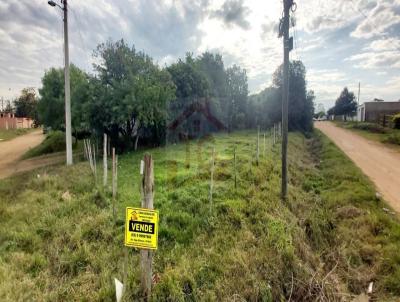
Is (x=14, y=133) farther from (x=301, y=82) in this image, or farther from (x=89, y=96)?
(x=301, y=82)

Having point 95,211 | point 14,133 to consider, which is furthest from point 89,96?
point 14,133

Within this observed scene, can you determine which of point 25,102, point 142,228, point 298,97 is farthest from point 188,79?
point 25,102

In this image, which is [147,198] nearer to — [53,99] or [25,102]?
[53,99]

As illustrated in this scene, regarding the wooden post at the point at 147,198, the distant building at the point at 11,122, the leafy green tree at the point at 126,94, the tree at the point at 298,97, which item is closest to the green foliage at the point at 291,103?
the tree at the point at 298,97

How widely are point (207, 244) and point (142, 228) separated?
2.26 metres

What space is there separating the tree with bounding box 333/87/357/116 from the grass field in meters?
54.7

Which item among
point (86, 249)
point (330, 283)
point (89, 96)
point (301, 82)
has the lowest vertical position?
point (330, 283)

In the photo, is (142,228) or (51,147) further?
(51,147)

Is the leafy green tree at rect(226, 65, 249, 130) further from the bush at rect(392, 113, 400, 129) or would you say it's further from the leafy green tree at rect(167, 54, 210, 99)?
the bush at rect(392, 113, 400, 129)

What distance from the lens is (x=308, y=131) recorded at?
104 feet

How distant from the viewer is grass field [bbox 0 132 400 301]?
15.1 feet

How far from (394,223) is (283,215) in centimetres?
267

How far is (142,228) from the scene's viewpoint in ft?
12.4

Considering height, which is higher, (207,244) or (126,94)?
(126,94)
